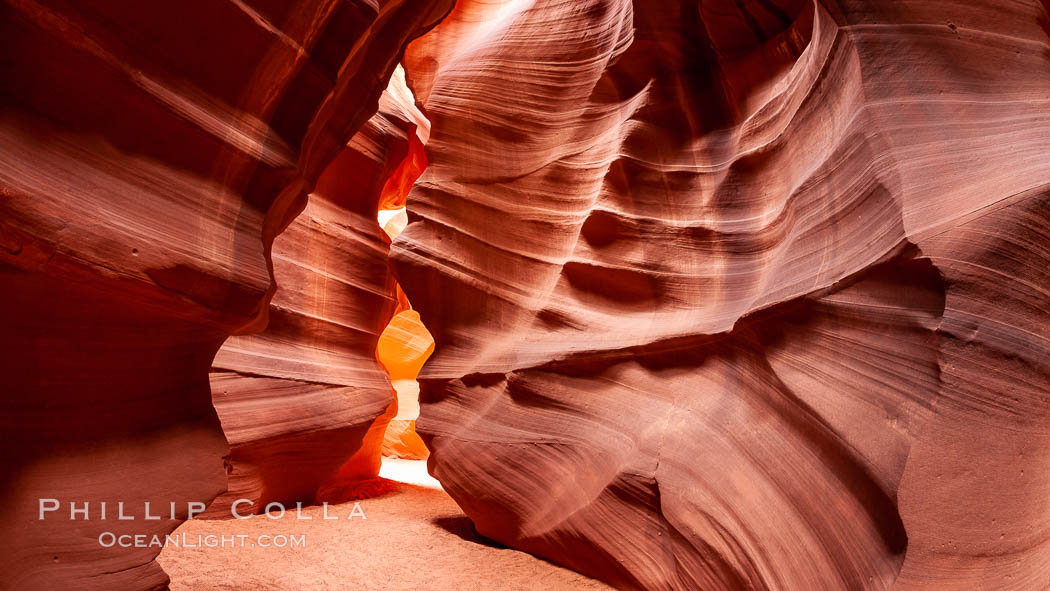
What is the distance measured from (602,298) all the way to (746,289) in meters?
1.04

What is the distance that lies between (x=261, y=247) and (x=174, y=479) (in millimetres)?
1011

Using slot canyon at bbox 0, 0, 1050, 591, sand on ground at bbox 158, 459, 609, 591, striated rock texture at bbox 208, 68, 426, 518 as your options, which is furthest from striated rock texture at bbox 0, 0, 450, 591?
striated rock texture at bbox 208, 68, 426, 518

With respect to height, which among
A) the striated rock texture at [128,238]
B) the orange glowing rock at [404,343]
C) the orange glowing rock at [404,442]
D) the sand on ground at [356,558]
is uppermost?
the striated rock texture at [128,238]

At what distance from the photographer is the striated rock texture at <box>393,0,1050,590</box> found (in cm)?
212

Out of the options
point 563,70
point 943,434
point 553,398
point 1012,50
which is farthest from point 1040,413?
point 563,70

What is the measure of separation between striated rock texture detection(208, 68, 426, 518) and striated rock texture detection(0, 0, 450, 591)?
2.42 metres

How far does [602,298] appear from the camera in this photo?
4.07 m

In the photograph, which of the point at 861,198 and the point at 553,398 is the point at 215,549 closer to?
the point at 553,398

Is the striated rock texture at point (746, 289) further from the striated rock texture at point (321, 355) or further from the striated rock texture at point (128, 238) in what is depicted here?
the striated rock texture at point (128, 238)

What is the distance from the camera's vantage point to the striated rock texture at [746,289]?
2.12 metres

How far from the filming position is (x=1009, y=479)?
6.84 ft

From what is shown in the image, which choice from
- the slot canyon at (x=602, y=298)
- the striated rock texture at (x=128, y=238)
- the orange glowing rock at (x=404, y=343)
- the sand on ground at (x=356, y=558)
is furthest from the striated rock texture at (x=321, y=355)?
the orange glowing rock at (x=404, y=343)

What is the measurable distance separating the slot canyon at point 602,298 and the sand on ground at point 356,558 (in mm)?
44

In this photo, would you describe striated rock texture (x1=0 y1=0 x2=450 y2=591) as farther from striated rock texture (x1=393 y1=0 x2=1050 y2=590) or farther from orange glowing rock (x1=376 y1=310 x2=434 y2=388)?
orange glowing rock (x1=376 y1=310 x2=434 y2=388)
